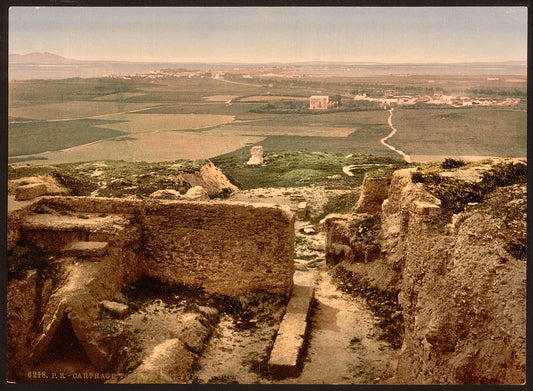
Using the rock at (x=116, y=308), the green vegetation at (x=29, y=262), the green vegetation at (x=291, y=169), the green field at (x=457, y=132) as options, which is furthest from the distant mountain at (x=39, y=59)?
the green field at (x=457, y=132)

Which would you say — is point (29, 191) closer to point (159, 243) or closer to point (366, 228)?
point (159, 243)

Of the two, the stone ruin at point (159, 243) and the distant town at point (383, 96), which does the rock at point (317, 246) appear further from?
the distant town at point (383, 96)

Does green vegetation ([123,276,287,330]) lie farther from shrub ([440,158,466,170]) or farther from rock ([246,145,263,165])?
rock ([246,145,263,165])

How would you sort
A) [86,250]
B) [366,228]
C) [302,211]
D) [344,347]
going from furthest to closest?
[302,211]
[366,228]
[344,347]
[86,250]

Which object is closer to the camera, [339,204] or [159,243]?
[159,243]

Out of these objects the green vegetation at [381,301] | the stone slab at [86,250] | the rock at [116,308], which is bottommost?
the green vegetation at [381,301]

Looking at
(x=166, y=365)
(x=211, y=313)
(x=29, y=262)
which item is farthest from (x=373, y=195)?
(x=29, y=262)

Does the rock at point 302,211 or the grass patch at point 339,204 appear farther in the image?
the rock at point 302,211
